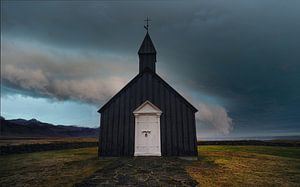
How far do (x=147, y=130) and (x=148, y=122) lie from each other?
→ 1.83 feet

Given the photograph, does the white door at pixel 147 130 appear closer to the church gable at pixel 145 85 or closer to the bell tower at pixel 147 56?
the church gable at pixel 145 85

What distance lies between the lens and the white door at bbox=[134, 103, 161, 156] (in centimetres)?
1236

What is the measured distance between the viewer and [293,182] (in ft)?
21.4

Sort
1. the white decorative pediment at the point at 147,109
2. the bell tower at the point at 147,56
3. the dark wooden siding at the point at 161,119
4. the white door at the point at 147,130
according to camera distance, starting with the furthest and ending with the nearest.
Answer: the bell tower at the point at 147,56 < the white decorative pediment at the point at 147,109 < the white door at the point at 147,130 < the dark wooden siding at the point at 161,119

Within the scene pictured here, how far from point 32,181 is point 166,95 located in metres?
8.98

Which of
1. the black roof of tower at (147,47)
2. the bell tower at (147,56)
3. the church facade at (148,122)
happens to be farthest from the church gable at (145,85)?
the black roof of tower at (147,47)

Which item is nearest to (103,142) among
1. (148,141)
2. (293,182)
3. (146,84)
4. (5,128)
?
(148,141)

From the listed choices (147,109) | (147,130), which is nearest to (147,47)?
(147,109)

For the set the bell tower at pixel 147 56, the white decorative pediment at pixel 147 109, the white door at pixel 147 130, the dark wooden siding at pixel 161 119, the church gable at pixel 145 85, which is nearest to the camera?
the dark wooden siding at pixel 161 119

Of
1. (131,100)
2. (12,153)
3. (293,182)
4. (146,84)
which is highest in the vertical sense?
(146,84)

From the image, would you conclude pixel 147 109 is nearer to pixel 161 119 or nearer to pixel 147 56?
pixel 161 119

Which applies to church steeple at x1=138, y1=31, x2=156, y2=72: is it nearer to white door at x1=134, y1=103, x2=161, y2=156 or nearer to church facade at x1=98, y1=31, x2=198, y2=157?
church facade at x1=98, y1=31, x2=198, y2=157

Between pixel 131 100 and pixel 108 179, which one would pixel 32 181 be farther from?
pixel 131 100

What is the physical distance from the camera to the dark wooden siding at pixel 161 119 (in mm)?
12180
